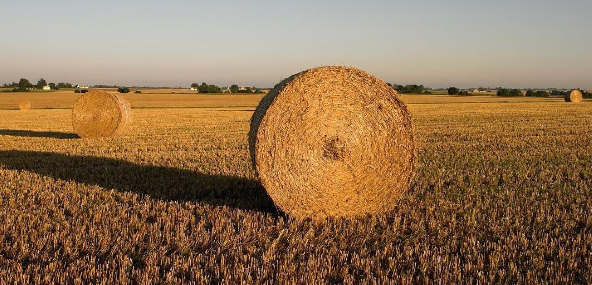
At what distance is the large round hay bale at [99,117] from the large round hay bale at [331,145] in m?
12.4

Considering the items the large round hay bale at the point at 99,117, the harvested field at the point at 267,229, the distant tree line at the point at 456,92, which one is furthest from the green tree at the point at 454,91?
the harvested field at the point at 267,229

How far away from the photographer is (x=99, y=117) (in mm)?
17375

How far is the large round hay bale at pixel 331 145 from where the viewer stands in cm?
614

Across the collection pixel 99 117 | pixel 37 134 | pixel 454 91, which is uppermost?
pixel 454 91

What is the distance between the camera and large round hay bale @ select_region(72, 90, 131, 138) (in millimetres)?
17141

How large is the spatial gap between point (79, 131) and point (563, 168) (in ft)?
49.0

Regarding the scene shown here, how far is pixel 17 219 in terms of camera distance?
586cm

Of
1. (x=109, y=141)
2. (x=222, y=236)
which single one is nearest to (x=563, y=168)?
(x=222, y=236)

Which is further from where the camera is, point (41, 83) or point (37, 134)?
point (41, 83)

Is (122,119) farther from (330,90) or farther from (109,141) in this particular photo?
(330,90)

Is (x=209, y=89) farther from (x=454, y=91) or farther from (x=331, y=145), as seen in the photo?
(x=331, y=145)

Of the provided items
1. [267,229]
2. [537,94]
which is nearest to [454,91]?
[537,94]

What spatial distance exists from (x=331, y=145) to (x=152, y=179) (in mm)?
3715

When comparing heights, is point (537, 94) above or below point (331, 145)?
above
